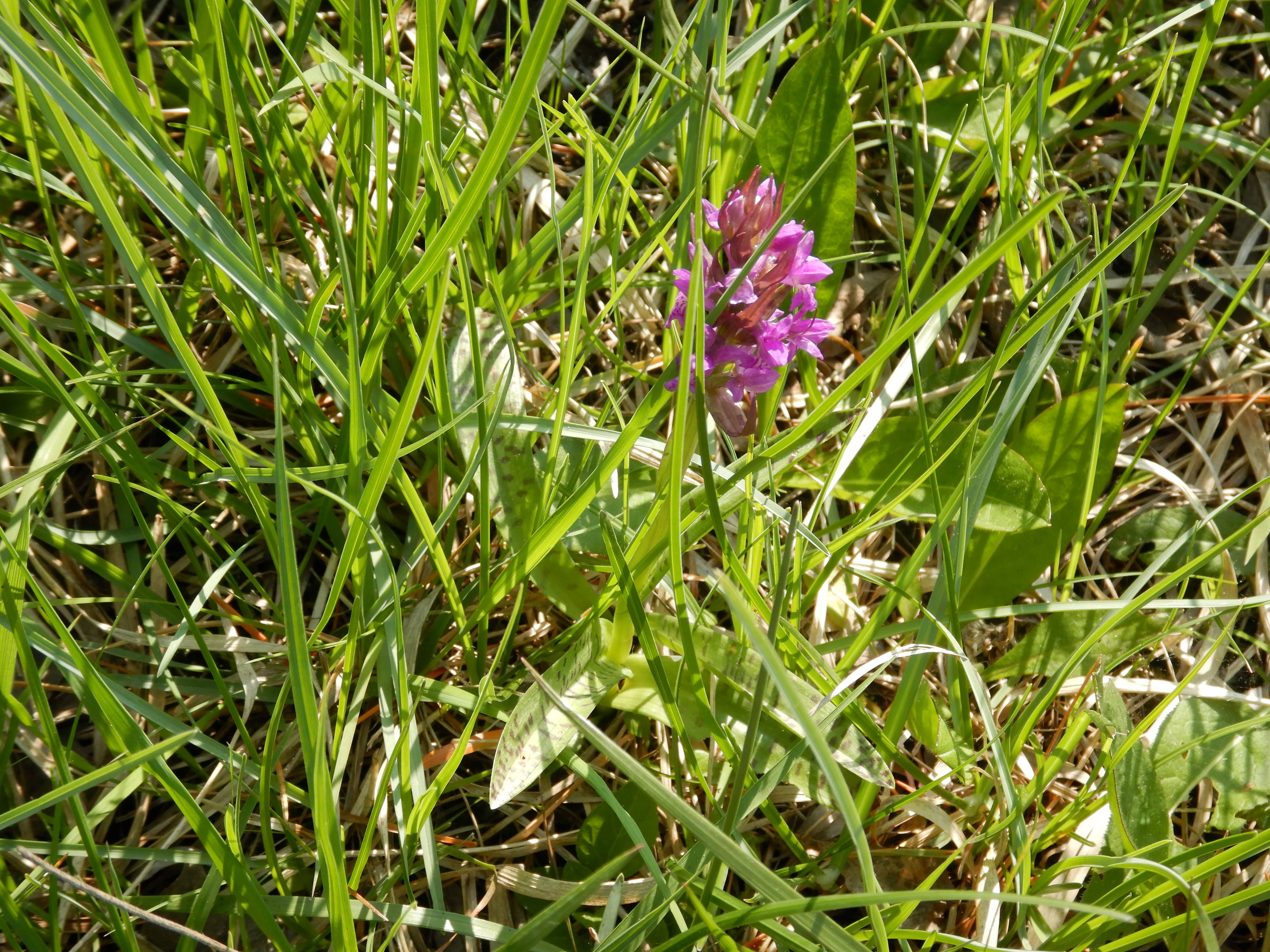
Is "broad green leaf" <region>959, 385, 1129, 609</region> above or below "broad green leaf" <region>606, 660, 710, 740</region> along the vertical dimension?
above

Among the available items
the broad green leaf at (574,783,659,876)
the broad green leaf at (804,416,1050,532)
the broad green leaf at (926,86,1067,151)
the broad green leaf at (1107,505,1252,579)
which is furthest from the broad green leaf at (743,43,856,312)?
the broad green leaf at (574,783,659,876)

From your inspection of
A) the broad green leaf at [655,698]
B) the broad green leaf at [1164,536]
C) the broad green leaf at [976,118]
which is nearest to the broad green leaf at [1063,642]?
the broad green leaf at [1164,536]

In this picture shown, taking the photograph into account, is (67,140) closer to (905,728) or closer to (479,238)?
(479,238)

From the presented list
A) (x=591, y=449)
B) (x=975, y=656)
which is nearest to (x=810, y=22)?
(x=591, y=449)

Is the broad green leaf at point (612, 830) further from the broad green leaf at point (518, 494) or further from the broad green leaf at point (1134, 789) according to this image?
the broad green leaf at point (1134, 789)

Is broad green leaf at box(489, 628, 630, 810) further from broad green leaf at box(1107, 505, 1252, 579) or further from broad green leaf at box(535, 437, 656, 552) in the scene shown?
broad green leaf at box(1107, 505, 1252, 579)

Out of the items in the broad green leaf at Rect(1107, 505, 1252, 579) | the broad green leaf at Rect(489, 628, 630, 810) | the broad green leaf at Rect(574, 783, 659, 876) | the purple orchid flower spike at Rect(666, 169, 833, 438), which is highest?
the purple orchid flower spike at Rect(666, 169, 833, 438)
